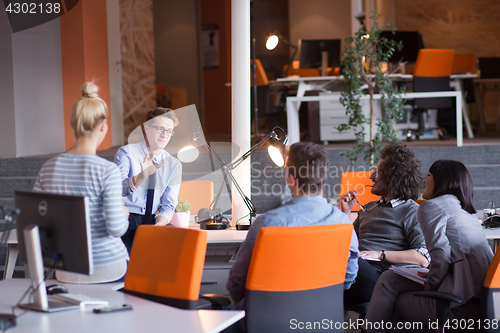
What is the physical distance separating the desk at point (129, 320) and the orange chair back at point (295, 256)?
192mm

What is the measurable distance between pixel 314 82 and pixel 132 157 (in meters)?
4.38

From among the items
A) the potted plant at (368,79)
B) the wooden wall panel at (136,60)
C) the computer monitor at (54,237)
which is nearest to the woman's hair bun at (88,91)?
the computer monitor at (54,237)

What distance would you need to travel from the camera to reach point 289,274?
5.68ft

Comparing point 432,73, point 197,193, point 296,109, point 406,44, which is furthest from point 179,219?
point 406,44

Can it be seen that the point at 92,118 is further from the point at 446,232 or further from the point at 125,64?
the point at 125,64

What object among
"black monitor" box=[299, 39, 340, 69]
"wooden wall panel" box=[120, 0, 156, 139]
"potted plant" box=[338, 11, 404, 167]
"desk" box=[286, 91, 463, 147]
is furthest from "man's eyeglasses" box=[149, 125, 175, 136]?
"wooden wall panel" box=[120, 0, 156, 139]

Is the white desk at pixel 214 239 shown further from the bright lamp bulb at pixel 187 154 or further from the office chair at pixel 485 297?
the office chair at pixel 485 297

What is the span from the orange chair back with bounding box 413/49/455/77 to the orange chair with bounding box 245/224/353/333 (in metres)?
5.23

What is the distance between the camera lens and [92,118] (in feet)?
5.82

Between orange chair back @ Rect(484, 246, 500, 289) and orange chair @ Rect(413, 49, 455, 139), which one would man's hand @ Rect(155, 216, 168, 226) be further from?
orange chair @ Rect(413, 49, 455, 139)

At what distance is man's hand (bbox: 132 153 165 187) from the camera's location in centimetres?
251

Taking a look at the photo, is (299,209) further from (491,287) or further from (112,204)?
(491,287)

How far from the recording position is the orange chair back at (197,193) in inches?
139

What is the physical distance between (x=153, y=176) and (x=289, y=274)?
4.03 feet
